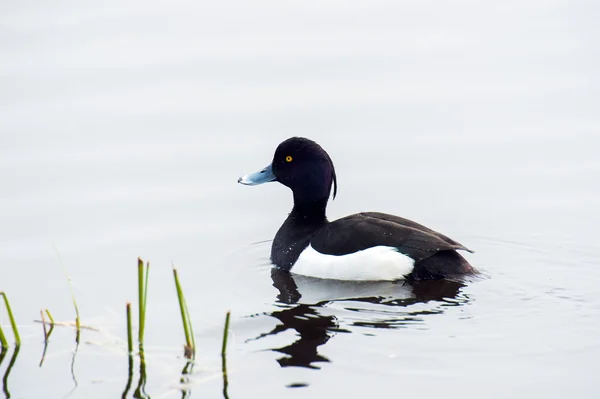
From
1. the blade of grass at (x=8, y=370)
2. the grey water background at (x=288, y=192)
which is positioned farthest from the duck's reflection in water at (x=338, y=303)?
the blade of grass at (x=8, y=370)

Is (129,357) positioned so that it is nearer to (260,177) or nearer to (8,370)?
(8,370)

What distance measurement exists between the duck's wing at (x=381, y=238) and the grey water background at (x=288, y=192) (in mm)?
329

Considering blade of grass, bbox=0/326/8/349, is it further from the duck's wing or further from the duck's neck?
the duck's neck

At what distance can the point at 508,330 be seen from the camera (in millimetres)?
6746

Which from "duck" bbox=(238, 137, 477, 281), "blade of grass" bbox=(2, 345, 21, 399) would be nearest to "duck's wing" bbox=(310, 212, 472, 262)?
"duck" bbox=(238, 137, 477, 281)

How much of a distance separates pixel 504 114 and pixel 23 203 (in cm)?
536

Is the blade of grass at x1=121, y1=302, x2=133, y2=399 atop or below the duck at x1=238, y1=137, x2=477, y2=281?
below

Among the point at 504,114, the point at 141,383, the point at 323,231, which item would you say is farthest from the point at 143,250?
the point at 504,114

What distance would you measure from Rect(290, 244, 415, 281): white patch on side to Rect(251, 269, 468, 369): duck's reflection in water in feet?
0.22

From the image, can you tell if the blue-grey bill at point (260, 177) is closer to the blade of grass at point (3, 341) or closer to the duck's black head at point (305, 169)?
the duck's black head at point (305, 169)

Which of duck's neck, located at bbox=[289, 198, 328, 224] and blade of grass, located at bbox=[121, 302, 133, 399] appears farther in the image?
duck's neck, located at bbox=[289, 198, 328, 224]

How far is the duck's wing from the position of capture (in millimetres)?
7867

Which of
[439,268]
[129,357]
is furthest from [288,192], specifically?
[129,357]

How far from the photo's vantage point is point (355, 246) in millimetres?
7988
